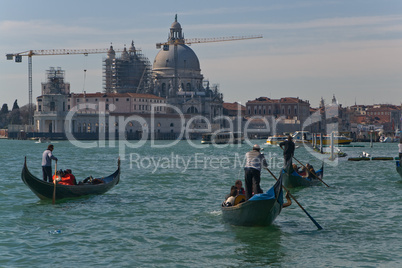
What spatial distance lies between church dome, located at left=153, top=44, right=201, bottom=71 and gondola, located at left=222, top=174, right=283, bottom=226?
92287 millimetres

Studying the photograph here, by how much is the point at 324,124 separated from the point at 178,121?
28.0 m

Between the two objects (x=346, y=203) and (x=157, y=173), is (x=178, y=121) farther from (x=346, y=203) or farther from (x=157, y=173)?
(x=346, y=203)

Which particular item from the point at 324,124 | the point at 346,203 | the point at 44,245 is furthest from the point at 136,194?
the point at 324,124

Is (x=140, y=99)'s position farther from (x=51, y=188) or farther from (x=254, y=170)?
(x=254, y=170)

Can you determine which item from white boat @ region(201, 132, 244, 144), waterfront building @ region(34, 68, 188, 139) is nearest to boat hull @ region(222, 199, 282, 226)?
white boat @ region(201, 132, 244, 144)

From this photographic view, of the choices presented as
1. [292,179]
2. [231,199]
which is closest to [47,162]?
[231,199]

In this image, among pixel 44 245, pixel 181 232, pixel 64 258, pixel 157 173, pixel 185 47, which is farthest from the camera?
pixel 185 47

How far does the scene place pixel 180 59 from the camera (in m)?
103

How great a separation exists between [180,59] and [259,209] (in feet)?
304

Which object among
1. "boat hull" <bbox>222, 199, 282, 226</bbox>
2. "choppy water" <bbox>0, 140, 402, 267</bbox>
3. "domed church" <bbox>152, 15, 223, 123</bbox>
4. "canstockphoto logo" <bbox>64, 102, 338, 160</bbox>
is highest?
"domed church" <bbox>152, 15, 223, 123</bbox>

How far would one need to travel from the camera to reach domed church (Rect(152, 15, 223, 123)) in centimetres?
10194

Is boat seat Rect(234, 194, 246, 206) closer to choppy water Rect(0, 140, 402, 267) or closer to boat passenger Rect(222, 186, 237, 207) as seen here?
boat passenger Rect(222, 186, 237, 207)

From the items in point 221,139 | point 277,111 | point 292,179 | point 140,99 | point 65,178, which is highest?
point 140,99

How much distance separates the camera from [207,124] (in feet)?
321
